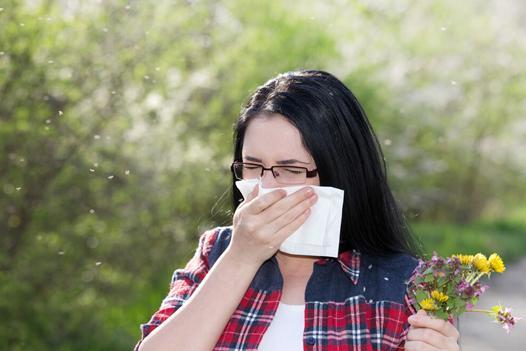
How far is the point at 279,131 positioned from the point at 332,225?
0.28 meters

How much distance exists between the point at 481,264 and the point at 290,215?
495mm

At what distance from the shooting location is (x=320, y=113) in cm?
230

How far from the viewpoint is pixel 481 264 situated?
6.10 ft

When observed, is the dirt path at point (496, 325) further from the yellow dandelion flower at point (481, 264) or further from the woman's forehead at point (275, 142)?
the yellow dandelion flower at point (481, 264)

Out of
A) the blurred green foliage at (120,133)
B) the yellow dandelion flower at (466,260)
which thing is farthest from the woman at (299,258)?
the blurred green foliage at (120,133)

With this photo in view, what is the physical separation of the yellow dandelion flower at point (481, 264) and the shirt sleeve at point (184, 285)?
32.4 inches

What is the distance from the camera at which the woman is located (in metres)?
2.15

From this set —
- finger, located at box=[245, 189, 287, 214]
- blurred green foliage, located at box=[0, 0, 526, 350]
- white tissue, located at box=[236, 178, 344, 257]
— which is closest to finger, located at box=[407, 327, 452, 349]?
white tissue, located at box=[236, 178, 344, 257]

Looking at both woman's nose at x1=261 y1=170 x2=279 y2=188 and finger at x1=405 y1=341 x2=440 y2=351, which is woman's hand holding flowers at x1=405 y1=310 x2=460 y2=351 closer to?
finger at x1=405 y1=341 x2=440 y2=351

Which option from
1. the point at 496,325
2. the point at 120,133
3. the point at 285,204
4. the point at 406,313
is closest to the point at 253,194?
the point at 285,204

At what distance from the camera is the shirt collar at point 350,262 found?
7.65ft

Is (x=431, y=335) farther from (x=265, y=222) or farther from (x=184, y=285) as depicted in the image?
(x=184, y=285)

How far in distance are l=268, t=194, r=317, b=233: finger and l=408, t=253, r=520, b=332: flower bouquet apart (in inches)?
14.4

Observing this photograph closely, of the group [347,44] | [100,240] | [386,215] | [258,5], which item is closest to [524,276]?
[347,44]
